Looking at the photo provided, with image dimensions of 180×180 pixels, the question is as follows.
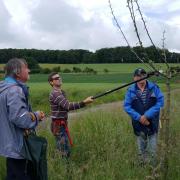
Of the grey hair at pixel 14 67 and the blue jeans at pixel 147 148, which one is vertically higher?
the grey hair at pixel 14 67

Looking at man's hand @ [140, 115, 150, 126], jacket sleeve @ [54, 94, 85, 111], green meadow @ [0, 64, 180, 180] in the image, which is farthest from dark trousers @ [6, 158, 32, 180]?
man's hand @ [140, 115, 150, 126]

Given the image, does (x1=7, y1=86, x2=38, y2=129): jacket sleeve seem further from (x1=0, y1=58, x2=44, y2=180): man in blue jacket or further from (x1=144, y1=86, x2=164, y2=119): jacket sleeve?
(x1=144, y1=86, x2=164, y2=119): jacket sleeve

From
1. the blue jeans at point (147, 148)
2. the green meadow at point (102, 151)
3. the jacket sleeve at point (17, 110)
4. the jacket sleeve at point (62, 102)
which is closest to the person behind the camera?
the jacket sleeve at point (17, 110)

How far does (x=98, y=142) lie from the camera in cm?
802

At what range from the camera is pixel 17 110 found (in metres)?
4.92

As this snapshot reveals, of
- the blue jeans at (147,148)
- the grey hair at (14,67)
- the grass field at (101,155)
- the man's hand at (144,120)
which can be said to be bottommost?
the grass field at (101,155)

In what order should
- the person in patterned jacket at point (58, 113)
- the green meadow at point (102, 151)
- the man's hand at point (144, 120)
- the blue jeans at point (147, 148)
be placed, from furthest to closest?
the person in patterned jacket at point (58, 113) → the man's hand at point (144, 120) → the blue jeans at point (147, 148) → the green meadow at point (102, 151)

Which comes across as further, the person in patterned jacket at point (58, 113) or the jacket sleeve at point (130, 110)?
the person in patterned jacket at point (58, 113)

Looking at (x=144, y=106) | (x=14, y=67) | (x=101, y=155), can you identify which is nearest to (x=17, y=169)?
(x=14, y=67)

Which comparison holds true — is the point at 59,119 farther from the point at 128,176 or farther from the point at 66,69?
the point at 66,69

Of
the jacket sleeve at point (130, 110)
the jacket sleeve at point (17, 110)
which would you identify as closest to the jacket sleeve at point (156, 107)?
the jacket sleeve at point (130, 110)

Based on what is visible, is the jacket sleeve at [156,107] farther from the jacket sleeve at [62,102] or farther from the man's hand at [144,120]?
the jacket sleeve at [62,102]

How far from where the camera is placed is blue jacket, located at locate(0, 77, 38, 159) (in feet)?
16.2

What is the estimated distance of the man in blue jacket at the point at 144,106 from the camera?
24.5 feet
